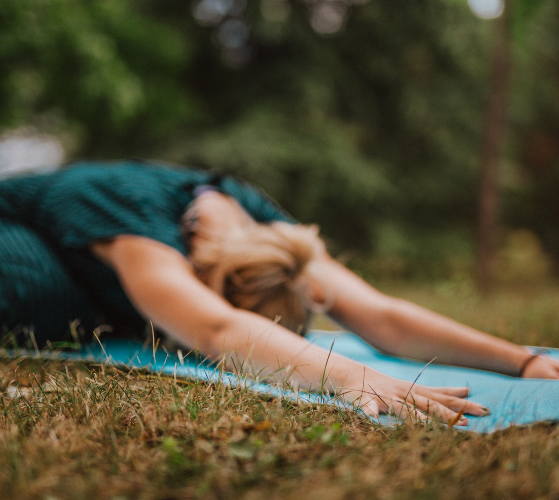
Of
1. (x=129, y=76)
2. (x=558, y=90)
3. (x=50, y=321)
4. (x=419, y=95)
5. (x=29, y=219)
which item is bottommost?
(x=50, y=321)

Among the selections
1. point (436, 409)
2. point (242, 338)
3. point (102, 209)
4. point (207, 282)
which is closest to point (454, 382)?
point (436, 409)

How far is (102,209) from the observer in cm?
168

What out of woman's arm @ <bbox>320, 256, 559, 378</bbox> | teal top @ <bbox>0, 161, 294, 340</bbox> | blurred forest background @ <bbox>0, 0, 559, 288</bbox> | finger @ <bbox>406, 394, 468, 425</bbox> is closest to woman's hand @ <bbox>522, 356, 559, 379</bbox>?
woman's arm @ <bbox>320, 256, 559, 378</bbox>

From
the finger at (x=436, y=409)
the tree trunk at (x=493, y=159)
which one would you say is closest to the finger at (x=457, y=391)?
the finger at (x=436, y=409)

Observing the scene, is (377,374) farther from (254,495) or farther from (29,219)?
(29,219)

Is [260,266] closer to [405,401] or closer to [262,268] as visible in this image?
[262,268]

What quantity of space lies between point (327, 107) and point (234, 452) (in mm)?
7627

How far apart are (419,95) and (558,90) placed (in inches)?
161

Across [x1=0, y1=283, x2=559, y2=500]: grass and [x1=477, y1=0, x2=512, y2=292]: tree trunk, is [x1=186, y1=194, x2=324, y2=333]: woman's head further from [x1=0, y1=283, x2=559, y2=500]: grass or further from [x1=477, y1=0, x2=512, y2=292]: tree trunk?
[x1=477, y1=0, x2=512, y2=292]: tree trunk

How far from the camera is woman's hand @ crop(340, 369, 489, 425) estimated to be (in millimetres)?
1113

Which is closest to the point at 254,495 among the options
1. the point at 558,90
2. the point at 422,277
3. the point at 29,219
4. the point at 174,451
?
the point at 174,451

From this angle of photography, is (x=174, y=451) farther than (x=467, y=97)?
No

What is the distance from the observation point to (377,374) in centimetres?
124

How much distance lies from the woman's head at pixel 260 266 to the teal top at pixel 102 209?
0.12m
